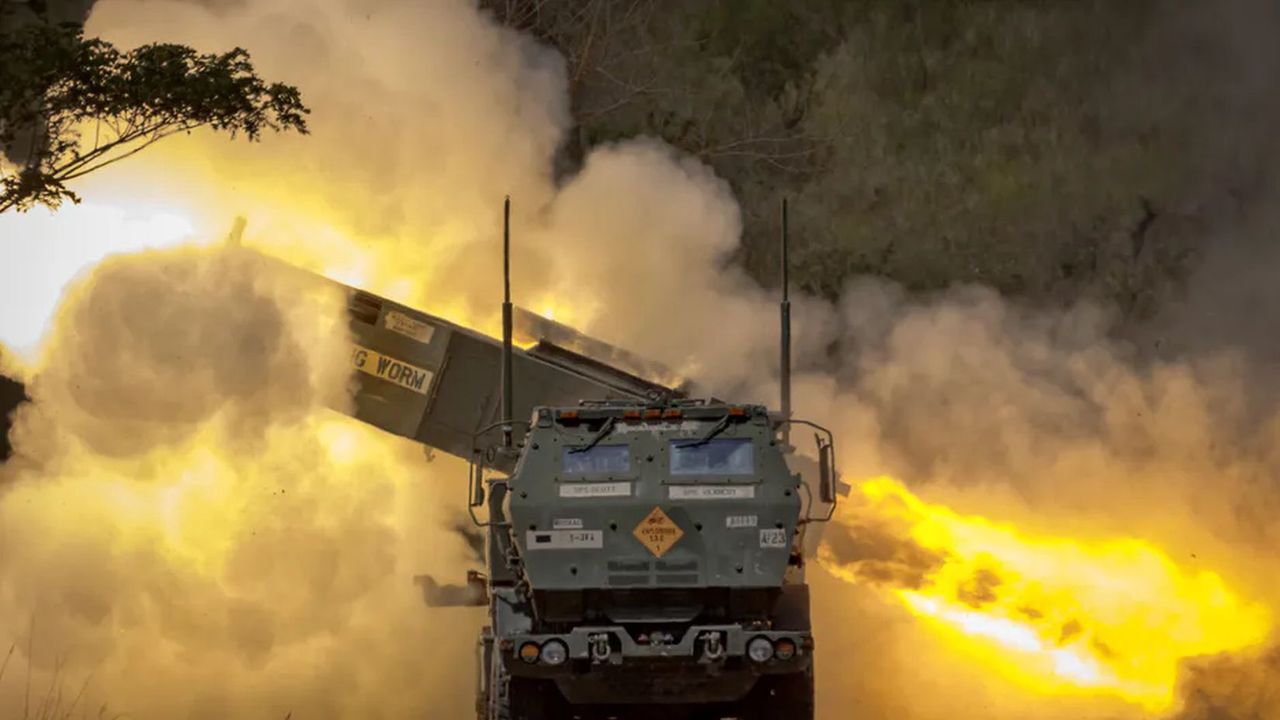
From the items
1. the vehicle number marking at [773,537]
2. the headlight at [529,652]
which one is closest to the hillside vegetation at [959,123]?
the vehicle number marking at [773,537]

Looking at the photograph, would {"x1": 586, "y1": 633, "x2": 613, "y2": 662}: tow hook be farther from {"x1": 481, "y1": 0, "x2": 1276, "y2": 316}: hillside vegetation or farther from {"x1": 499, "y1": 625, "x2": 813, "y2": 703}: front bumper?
{"x1": 481, "y1": 0, "x2": 1276, "y2": 316}: hillside vegetation

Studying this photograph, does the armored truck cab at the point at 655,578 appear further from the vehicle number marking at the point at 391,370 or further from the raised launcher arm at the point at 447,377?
the vehicle number marking at the point at 391,370

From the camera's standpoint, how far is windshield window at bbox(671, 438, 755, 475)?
15125 mm

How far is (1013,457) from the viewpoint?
2416 cm

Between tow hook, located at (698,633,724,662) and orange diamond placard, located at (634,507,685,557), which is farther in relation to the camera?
orange diamond placard, located at (634,507,685,557)

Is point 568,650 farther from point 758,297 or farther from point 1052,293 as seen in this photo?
point 1052,293

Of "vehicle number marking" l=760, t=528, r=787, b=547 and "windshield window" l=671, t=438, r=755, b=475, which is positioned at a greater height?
"windshield window" l=671, t=438, r=755, b=475

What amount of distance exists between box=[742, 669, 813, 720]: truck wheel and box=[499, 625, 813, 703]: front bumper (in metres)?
0.36

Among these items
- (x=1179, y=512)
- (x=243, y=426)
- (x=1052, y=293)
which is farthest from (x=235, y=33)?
(x=1052, y=293)

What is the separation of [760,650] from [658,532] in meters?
1.19

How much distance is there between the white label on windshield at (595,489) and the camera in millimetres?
15016

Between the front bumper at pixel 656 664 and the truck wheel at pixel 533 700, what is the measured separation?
1.08 feet

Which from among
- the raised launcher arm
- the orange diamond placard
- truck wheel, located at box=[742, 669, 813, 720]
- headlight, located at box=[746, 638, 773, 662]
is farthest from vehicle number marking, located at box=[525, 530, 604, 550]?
the raised launcher arm

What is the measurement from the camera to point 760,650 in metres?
14.3
